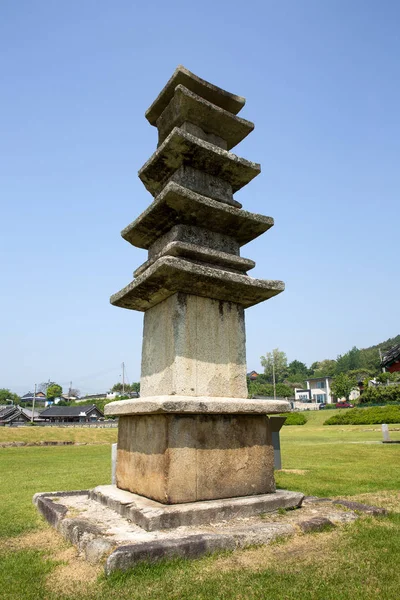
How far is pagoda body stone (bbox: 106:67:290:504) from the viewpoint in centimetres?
573

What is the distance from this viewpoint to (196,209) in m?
7.02

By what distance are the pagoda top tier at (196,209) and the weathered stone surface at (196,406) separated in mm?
1779

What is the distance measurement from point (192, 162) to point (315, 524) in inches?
243

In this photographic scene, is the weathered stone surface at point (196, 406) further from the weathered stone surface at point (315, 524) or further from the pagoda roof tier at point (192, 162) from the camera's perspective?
the pagoda roof tier at point (192, 162)

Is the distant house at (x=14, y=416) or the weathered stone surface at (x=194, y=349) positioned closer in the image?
the weathered stone surface at (x=194, y=349)

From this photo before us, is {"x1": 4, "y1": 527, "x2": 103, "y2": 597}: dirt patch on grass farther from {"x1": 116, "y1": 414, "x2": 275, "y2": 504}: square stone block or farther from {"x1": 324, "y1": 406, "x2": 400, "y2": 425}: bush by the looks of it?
{"x1": 324, "y1": 406, "x2": 400, "y2": 425}: bush

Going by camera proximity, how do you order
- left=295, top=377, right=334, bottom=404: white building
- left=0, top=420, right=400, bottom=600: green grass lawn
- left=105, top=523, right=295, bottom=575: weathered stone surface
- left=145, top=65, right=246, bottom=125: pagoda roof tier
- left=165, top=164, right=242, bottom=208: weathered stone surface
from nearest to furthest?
left=0, top=420, right=400, bottom=600: green grass lawn
left=105, top=523, right=295, bottom=575: weathered stone surface
left=165, top=164, right=242, bottom=208: weathered stone surface
left=145, top=65, right=246, bottom=125: pagoda roof tier
left=295, top=377, right=334, bottom=404: white building

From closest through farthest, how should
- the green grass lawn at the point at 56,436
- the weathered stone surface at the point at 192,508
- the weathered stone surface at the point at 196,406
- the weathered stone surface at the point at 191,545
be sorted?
1. the weathered stone surface at the point at 191,545
2. the weathered stone surface at the point at 192,508
3. the weathered stone surface at the point at 196,406
4. the green grass lawn at the point at 56,436

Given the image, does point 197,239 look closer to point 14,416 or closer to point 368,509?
point 368,509

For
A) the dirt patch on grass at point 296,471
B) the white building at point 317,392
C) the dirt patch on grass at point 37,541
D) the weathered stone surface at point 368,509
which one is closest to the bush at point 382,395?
the white building at point 317,392

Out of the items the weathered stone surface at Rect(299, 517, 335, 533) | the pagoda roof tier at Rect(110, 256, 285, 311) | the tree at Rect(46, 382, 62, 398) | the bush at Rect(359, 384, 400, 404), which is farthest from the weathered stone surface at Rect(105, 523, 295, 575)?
the tree at Rect(46, 382, 62, 398)

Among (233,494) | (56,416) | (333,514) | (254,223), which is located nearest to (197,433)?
(233,494)

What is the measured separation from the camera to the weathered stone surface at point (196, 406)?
214 inches

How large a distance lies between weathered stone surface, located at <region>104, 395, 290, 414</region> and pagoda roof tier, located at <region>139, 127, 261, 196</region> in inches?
169
